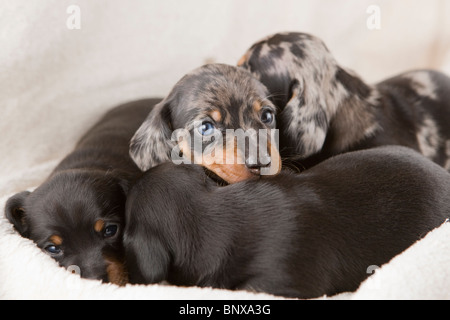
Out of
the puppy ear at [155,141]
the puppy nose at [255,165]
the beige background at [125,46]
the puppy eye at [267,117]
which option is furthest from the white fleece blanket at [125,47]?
the puppy eye at [267,117]

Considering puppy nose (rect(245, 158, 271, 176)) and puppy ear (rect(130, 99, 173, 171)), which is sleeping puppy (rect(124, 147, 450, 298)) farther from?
puppy ear (rect(130, 99, 173, 171))

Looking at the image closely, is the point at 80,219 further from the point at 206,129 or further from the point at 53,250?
the point at 206,129

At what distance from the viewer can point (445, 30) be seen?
450 cm

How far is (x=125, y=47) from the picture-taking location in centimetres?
369

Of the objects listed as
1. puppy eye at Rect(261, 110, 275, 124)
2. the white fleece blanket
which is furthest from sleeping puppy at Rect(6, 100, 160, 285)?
puppy eye at Rect(261, 110, 275, 124)

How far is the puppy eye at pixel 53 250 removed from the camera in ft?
8.00

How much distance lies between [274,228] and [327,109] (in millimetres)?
1238

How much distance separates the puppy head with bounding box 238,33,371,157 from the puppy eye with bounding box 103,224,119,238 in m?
1.06

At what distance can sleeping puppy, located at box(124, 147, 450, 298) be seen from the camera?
1.89 m

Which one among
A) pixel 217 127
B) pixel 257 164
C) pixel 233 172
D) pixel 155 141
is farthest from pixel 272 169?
pixel 155 141

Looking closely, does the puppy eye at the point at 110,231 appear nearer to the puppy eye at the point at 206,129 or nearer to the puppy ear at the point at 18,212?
the puppy ear at the point at 18,212

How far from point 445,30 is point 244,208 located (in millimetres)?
3391
